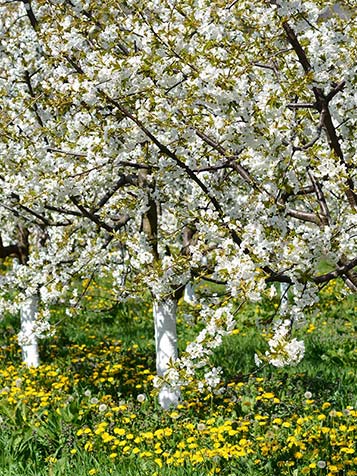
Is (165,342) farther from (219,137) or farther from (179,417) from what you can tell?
(219,137)

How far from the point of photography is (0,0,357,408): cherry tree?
335 cm

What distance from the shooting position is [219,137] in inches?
148

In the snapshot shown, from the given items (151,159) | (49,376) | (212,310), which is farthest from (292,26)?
(49,376)

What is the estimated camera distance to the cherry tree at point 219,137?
335 cm

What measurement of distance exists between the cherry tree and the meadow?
1.47ft

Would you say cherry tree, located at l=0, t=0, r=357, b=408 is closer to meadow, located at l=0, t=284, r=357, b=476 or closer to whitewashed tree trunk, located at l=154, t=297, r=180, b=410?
meadow, located at l=0, t=284, r=357, b=476

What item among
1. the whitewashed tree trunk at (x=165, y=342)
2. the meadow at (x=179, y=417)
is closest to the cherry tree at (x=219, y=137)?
the meadow at (x=179, y=417)

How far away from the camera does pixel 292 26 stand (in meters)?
3.71

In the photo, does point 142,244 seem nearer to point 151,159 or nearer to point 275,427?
point 151,159

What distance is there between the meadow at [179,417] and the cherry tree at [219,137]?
449mm

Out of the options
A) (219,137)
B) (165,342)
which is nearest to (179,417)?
(165,342)

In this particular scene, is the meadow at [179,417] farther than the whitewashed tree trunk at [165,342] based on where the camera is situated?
No

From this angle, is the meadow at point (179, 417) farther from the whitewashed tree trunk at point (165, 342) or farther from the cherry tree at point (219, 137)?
the cherry tree at point (219, 137)

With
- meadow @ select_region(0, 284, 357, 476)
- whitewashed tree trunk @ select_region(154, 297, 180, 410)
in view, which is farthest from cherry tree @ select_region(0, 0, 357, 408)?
whitewashed tree trunk @ select_region(154, 297, 180, 410)
